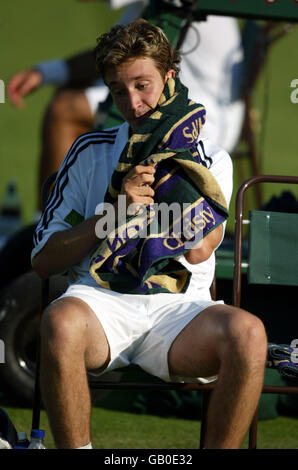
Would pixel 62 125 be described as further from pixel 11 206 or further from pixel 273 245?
pixel 273 245

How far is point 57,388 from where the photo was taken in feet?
6.15

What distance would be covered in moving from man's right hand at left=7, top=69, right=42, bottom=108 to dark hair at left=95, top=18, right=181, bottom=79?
2027mm

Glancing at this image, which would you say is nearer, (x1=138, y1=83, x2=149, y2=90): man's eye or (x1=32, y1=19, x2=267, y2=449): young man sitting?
(x1=32, y1=19, x2=267, y2=449): young man sitting

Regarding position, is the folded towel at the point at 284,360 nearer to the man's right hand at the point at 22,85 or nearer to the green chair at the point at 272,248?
the green chair at the point at 272,248

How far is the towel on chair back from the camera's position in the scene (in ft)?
6.78

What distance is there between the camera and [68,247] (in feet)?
6.91

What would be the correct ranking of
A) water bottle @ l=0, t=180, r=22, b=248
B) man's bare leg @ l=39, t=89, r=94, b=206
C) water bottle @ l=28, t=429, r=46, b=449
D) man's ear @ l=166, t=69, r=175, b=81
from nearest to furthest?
1. water bottle @ l=28, t=429, r=46, b=449
2. man's ear @ l=166, t=69, r=175, b=81
3. man's bare leg @ l=39, t=89, r=94, b=206
4. water bottle @ l=0, t=180, r=22, b=248

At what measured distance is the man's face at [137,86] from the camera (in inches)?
84.7

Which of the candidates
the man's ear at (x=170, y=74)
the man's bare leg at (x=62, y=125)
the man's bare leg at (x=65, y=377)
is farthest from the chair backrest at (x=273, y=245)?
the man's bare leg at (x=62, y=125)

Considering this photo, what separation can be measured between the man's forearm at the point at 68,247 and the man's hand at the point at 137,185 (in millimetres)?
114

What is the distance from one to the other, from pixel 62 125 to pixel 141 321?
11.7 ft

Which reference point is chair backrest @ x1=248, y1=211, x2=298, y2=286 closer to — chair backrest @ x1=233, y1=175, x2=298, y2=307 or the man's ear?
chair backrest @ x1=233, y1=175, x2=298, y2=307

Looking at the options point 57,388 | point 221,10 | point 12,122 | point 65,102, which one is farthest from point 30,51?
point 57,388

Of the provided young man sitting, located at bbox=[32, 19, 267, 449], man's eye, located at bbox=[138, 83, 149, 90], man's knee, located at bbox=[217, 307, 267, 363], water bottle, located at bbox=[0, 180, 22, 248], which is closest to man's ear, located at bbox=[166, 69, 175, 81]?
young man sitting, located at bbox=[32, 19, 267, 449]
